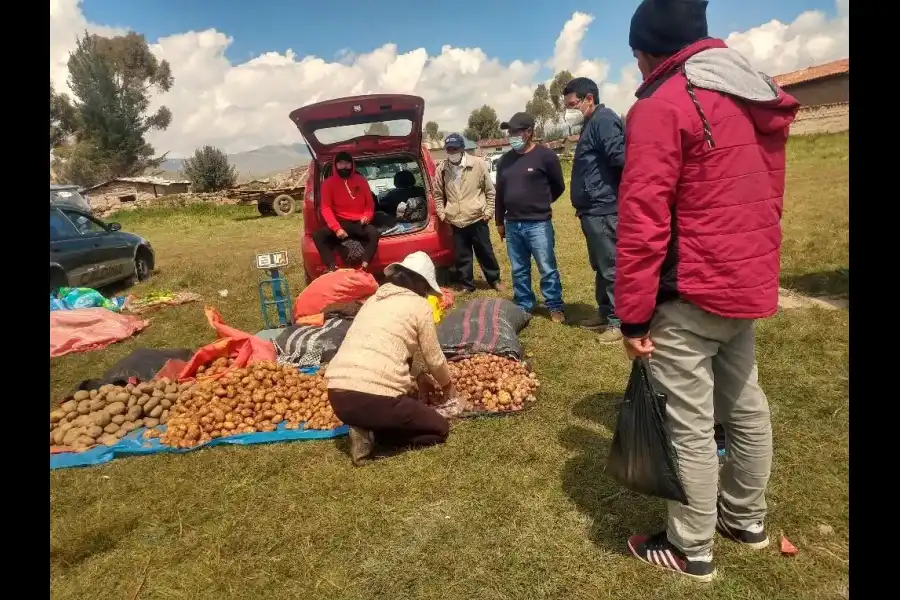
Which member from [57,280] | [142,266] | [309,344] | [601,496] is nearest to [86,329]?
[57,280]

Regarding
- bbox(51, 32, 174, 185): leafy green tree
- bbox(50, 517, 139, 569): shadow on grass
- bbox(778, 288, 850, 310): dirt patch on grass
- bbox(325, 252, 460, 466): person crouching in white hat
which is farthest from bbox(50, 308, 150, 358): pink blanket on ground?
bbox(51, 32, 174, 185): leafy green tree

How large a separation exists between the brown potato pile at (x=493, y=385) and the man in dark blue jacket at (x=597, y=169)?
108 centimetres

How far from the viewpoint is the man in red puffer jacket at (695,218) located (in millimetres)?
1844

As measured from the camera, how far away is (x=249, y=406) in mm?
3941

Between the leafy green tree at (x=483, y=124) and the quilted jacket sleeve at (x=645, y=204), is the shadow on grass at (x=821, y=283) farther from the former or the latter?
the leafy green tree at (x=483, y=124)

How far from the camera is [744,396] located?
2211mm

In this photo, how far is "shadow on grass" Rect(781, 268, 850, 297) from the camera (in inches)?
219

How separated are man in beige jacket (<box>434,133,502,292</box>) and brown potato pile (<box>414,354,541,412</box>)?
2612mm

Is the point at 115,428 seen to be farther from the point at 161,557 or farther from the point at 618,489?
the point at 618,489

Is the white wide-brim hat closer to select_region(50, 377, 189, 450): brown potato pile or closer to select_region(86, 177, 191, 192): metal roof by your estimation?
select_region(50, 377, 189, 450): brown potato pile

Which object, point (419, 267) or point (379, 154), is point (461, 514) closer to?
point (419, 267)

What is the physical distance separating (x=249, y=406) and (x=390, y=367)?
4.35 feet

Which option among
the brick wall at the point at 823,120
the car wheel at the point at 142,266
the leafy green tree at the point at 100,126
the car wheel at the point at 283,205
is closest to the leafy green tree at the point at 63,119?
the leafy green tree at the point at 100,126

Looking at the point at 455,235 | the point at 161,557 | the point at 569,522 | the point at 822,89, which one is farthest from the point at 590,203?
the point at 822,89
